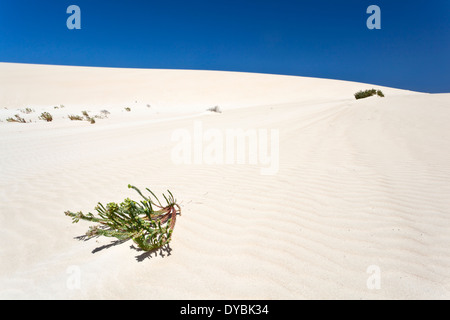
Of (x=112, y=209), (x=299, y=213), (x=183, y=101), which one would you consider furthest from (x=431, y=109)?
(x=183, y=101)

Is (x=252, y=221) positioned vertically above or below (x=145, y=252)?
above

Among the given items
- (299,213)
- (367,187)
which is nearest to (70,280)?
(299,213)

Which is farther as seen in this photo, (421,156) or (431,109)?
(431,109)

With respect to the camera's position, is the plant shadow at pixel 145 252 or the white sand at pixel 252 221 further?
the plant shadow at pixel 145 252

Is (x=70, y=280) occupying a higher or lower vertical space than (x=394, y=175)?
lower

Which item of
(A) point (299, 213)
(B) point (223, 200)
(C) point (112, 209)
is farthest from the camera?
(B) point (223, 200)

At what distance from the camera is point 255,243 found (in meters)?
1.98

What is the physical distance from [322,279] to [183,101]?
21635 millimetres

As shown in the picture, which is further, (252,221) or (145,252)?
(252,221)

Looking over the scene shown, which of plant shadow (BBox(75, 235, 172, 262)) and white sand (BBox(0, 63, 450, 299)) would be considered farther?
plant shadow (BBox(75, 235, 172, 262))

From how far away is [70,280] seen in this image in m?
1.61

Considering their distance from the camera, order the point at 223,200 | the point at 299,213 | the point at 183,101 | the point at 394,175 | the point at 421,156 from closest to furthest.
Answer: the point at 299,213, the point at 223,200, the point at 394,175, the point at 421,156, the point at 183,101
